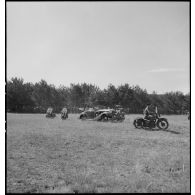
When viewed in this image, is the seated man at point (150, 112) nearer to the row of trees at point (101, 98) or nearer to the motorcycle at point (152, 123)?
the motorcycle at point (152, 123)

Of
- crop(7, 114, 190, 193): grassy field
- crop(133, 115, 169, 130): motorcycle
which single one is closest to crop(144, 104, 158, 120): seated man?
crop(133, 115, 169, 130): motorcycle

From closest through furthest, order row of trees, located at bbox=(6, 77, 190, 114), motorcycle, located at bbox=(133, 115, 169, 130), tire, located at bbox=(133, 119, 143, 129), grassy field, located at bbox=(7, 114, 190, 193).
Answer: grassy field, located at bbox=(7, 114, 190, 193) → motorcycle, located at bbox=(133, 115, 169, 130) → tire, located at bbox=(133, 119, 143, 129) → row of trees, located at bbox=(6, 77, 190, 114)

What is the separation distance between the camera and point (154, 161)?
5848 mm

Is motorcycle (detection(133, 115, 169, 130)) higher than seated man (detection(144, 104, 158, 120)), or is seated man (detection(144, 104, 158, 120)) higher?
seated man (detection(144, 104, 158, 120))

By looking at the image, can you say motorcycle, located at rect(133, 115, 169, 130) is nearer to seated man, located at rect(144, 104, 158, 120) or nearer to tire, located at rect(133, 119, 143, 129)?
tire, located at rect(133, 119, 143, 129)

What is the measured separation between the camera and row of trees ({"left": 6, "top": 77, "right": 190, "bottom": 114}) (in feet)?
112

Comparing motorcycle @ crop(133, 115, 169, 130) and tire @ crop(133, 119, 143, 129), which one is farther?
tire @ crop(133, 119, 143, 129)

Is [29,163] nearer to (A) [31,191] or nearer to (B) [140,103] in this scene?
(A) [31,191]

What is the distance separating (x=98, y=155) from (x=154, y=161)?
1719 millimetres

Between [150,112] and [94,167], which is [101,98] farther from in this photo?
[94,167]

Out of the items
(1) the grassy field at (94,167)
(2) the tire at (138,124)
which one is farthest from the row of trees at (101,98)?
(1) the grassy field at (94,167)

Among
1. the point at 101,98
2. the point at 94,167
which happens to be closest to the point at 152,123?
the point at 94,167

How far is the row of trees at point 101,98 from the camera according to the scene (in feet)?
112

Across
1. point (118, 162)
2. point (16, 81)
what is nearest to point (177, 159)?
point (118, 162)
